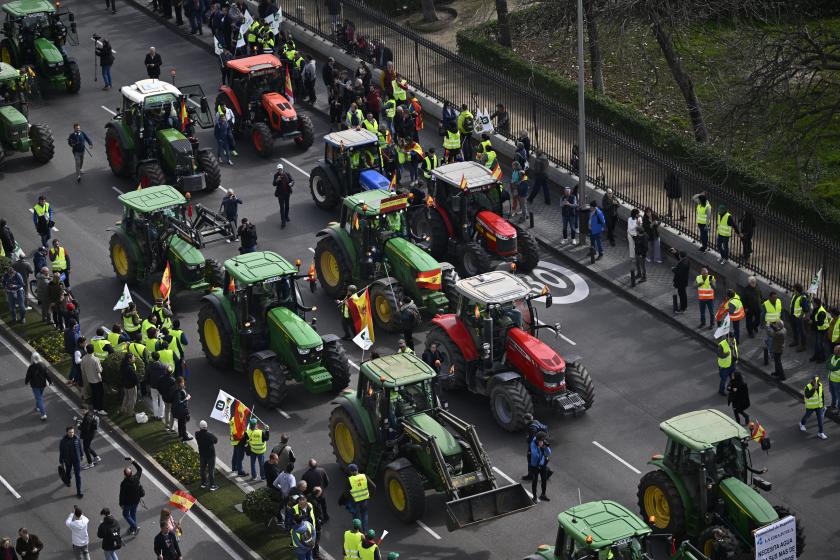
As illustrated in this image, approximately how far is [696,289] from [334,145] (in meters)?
10.2

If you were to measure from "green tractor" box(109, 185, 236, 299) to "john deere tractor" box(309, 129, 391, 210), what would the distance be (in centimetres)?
440

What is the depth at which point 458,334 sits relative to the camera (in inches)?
1339

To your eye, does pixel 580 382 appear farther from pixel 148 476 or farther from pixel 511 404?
pixel 148 476

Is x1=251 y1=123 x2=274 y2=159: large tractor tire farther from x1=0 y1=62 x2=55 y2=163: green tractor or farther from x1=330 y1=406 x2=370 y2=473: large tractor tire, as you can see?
x1=330 y1=406 x2=370 y2=473: large tractor tire

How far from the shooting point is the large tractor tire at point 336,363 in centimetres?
3394

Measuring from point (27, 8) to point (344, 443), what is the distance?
24344 mm

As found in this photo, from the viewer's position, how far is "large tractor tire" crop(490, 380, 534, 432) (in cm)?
3256

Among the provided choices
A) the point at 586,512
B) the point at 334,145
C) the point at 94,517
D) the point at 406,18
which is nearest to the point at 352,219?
the point at 334,145

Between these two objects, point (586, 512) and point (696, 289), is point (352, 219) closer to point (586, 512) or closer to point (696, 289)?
point (696, 289)

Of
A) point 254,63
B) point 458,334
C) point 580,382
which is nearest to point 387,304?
point 458,334

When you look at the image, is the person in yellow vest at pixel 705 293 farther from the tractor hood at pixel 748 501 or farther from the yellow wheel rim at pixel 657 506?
the tractor hood at pixel 748 501

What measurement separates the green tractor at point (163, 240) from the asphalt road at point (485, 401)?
0.89 metres

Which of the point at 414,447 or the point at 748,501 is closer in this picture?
the point at 748,501

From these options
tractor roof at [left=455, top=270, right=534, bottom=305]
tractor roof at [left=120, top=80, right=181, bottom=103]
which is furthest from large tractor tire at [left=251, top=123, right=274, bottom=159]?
tractor roof at [left=455, top=270, right=534, bottom=305]
